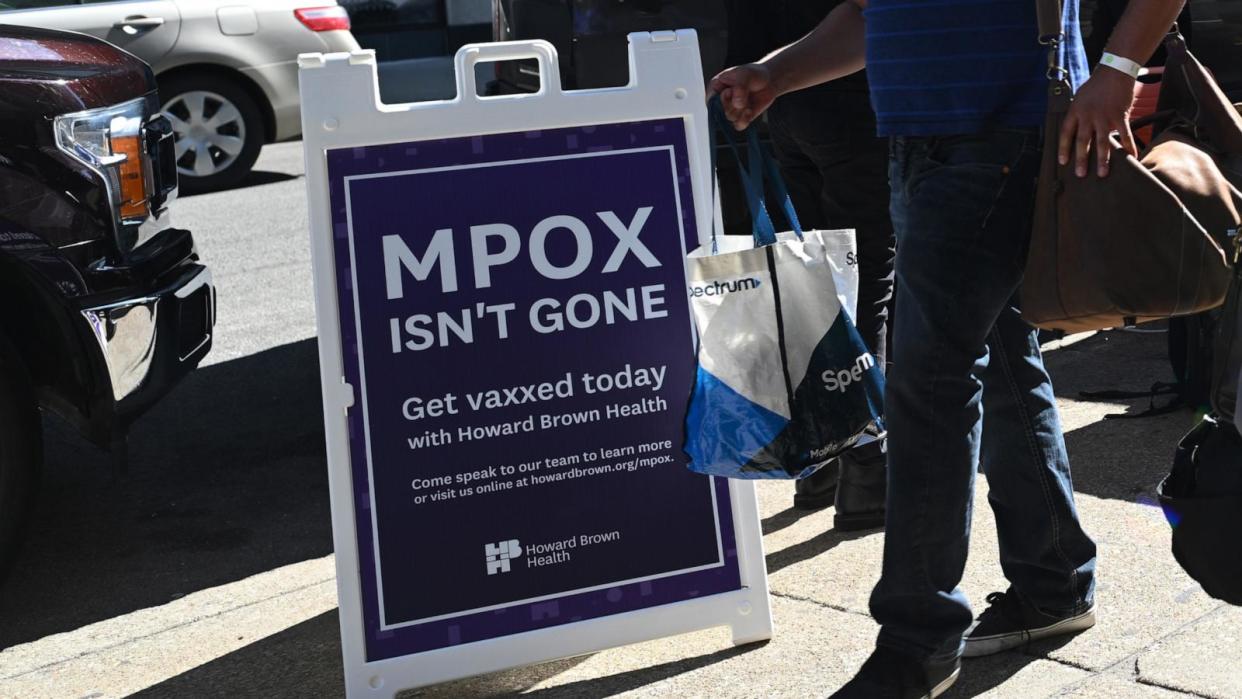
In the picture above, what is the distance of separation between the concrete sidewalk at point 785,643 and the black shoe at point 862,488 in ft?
0.16

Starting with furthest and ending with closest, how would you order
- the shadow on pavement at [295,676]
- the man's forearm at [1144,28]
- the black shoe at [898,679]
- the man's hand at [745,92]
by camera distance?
the shadow on pavement at [295,676], the man's hand at [745,92], the black shoe at [898,679], the man's forearm at [1144,28]

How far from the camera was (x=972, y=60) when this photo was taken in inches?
101

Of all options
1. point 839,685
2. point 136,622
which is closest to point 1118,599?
point 839,685

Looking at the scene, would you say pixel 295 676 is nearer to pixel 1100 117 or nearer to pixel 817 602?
pixel 817 602

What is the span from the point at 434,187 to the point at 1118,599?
1.73 m

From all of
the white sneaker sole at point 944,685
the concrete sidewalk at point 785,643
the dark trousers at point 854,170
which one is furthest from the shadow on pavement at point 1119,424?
the white sneaker sole at point 944,685

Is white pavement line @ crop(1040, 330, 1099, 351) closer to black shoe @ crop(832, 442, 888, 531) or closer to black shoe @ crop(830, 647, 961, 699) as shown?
black shoe @ crop(832, 442, 888, 531)

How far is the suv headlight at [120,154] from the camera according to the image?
12.3 ft

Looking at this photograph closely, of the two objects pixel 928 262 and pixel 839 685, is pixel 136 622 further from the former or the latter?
pixel 928 262

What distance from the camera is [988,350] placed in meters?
2.88

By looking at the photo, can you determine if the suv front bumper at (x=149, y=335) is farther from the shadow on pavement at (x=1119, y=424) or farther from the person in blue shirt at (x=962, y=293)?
the shadow on pavement at (x=1119, y=424)

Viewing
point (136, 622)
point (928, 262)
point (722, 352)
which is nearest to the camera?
point (928, 262)

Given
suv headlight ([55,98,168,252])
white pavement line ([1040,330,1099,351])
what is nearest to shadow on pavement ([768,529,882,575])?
suv headlight ([55,98,168,252])

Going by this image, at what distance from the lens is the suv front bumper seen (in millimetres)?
3748
